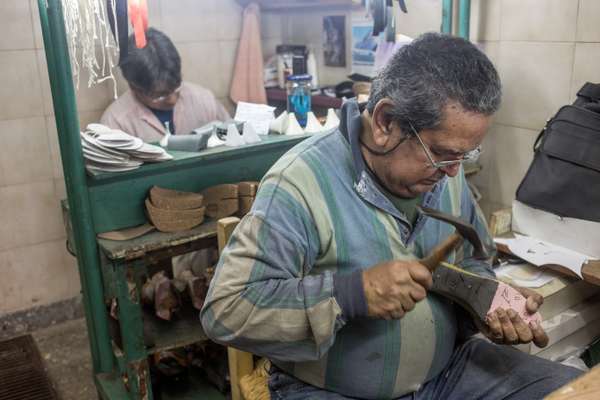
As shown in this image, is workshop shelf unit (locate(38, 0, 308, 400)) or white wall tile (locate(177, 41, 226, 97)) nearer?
workshop shelf unit (locate(38, 0, 308, 400))

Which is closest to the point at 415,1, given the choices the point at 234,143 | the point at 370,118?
the point at 234,143

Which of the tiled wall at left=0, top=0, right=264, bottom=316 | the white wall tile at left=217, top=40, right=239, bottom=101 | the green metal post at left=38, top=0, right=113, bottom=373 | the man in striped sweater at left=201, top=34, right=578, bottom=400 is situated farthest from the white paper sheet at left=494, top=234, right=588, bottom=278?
the tiled wall at left=0, top=0, right=264, bottom=316

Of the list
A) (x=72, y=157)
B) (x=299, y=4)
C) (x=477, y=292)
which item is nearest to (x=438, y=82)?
(x=477, y=292)

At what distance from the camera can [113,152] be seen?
2.12 m

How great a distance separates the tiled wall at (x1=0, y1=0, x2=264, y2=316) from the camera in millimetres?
3010

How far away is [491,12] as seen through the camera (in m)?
2.68

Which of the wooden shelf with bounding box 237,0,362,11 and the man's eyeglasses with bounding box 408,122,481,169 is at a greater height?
the wooden shelf with bounding box 237,0,362,11

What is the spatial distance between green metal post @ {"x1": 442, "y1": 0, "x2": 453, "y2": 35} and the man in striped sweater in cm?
135

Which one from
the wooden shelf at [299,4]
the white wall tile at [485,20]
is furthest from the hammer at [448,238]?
the wooden shelf at [299,4]

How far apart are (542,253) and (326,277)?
131 cm

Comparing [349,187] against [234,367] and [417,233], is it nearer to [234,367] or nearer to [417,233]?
[417,233]

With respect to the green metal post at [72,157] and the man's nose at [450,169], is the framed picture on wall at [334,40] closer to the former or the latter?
the green metal post at [72,157]

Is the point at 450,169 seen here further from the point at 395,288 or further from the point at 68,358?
the point at 68,358

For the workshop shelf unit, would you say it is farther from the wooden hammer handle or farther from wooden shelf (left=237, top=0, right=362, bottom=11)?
wooden shelf (left=237, top=0, right=362, bottom=11)
